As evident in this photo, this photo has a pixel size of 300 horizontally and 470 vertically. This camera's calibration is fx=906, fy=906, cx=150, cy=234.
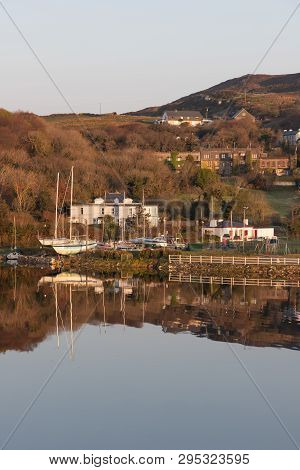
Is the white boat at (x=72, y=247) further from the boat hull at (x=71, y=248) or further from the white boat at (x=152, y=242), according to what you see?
the white boat at (x=152, y=242)

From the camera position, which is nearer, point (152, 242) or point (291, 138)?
point (152, 242)

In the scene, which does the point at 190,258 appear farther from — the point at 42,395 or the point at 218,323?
the point at 42,395

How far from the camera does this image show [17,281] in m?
34.4

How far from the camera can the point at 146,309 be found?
27344 millimetres

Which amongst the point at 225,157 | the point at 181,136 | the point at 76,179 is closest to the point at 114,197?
the point at 76,179

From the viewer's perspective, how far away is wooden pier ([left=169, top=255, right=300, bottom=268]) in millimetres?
37469

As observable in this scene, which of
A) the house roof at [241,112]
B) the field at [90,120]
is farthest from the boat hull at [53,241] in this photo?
the house roof at [241,112]

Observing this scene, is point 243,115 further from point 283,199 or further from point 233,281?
point 233,281

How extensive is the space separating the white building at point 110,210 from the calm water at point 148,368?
63.8 ft

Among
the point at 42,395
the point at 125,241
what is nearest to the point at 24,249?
the point at 125,241

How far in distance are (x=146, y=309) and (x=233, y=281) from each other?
8.60 meters

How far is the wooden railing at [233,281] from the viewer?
34.2 metres

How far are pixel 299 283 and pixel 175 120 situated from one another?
76907mm

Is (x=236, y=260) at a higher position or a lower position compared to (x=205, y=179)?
lower
